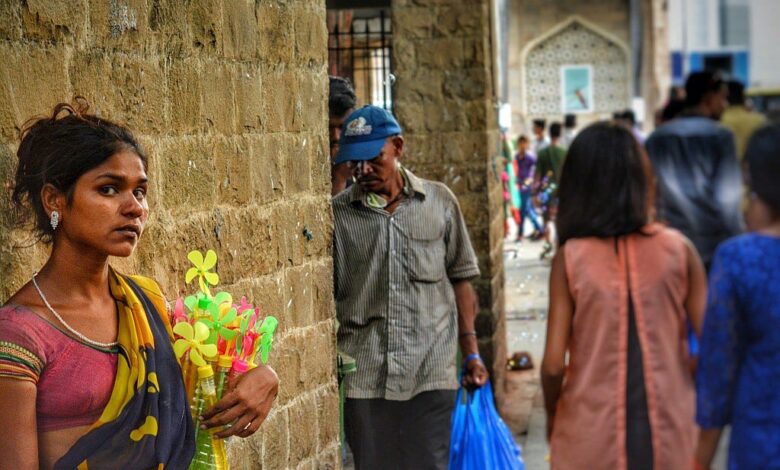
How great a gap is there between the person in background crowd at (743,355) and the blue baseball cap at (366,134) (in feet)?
7.91

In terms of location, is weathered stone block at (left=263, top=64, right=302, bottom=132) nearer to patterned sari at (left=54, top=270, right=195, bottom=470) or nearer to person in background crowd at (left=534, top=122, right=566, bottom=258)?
patterned sari at (left=54, top=270, right=195, bottom=470)

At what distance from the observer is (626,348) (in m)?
3.86

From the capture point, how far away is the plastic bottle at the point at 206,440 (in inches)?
135

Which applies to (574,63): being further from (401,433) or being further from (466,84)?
(401,433)

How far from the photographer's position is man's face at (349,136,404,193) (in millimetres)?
5891

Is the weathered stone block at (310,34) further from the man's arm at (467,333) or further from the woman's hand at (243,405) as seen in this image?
the woman's hand at (243,405)

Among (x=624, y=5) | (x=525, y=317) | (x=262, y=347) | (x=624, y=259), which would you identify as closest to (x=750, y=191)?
(x=624, y=259)

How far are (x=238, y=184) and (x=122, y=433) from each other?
1.84 meters

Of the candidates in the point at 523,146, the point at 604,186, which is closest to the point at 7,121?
the point at 604,186

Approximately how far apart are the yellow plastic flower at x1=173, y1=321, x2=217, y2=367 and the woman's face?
255 mm

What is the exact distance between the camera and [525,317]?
1390 cm

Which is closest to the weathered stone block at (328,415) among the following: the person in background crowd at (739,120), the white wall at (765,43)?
the person in background crowd at (739,120)

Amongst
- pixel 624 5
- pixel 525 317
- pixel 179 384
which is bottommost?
pixel 525 317

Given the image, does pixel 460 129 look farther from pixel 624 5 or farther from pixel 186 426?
pixel 624 5
